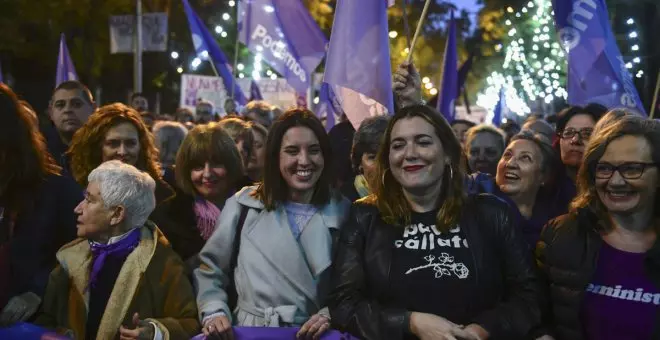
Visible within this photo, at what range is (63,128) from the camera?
22.7 ft

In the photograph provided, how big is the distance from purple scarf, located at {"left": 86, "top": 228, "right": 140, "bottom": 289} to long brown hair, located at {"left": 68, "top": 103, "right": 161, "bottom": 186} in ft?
4.02

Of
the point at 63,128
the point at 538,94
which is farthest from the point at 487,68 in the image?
the point at 63,128

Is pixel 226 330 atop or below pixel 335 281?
below

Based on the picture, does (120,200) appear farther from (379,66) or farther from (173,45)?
(173,45)

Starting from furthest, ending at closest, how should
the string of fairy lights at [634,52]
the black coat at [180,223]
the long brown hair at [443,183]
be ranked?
the string of fairy lights at [634,52], the black coat at [180,223], the long brown hair at [443,183]

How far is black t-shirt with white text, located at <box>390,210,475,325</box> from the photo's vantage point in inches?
151

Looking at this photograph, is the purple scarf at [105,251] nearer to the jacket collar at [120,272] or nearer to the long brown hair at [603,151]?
→ the jacket collar at [120,272]

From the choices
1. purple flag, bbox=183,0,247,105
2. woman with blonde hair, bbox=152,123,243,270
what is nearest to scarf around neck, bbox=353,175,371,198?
woman with blonde hair, bbox=152,123,243,270

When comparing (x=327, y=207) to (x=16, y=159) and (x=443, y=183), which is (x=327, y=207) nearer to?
(x=443, y=183)

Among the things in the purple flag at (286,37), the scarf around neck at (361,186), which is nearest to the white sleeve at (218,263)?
the scarf around neck at (361,186)

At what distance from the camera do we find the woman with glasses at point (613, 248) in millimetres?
3711

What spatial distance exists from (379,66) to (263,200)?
69.1 inches

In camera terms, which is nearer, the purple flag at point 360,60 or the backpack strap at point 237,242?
the backpack strap at point 237,242

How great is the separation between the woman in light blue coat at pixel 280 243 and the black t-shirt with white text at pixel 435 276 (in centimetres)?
53
